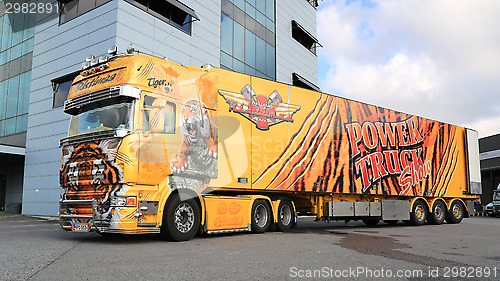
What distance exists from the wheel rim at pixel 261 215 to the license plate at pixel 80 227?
416cm

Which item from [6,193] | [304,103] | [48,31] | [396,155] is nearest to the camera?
[304,103]

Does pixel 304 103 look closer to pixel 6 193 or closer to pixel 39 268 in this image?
pixel 39 268

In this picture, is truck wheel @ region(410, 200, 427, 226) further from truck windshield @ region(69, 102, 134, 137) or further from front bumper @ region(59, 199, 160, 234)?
truck windshield @ region(69, 102, 134, 137)

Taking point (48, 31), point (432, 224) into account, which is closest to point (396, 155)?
point (432, 224)

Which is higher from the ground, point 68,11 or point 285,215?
point 68,11

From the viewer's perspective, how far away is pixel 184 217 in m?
9.13

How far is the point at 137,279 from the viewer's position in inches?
195

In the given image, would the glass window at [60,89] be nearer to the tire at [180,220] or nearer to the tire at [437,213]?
the tire at [180,220]

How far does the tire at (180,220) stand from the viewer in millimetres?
8719

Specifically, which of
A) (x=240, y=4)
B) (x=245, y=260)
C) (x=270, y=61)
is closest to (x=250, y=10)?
(x=240, y=4)

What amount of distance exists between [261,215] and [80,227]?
14.8 ft

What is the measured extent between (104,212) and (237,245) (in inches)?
107

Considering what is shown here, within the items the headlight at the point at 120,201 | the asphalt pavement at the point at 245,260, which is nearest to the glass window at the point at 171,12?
the headlight at the point at 120,201

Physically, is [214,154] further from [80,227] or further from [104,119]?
[80,227]
